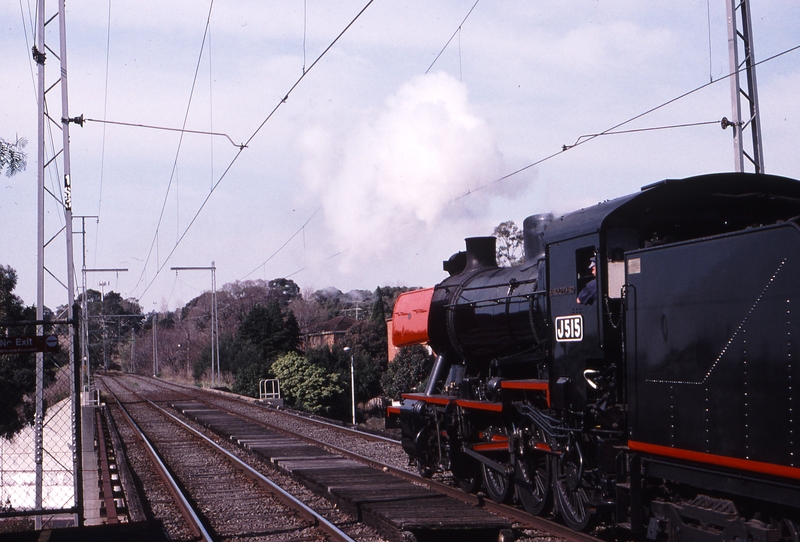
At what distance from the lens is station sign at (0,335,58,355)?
23.5 ft

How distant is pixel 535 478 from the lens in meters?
9.37

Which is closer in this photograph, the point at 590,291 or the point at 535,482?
the point at 590,291

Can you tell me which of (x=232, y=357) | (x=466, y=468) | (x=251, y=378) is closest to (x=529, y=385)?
(x=466, y=468)

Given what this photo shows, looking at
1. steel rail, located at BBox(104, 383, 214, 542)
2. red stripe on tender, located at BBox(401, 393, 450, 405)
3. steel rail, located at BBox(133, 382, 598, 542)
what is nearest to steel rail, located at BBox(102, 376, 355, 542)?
steel rail, located at BBox(104, 383, 214, 542)

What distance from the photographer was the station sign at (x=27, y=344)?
7160mm

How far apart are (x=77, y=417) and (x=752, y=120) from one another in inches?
387

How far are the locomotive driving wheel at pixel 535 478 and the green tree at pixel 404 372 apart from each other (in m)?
23.3

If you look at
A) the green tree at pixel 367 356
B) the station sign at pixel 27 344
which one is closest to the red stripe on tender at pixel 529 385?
the station sign at pixel 27 344

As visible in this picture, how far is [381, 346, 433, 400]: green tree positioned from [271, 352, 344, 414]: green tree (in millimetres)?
3949

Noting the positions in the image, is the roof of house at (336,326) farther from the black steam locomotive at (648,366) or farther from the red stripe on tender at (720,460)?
the red stripe on tender at (720,460)

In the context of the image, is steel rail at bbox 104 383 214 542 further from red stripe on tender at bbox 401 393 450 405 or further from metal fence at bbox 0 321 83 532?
red stripe on tender at bbox 401 393 450 405

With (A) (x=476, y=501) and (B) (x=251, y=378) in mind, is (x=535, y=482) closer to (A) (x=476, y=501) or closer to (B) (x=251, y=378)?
(A) (x=476, y=501)

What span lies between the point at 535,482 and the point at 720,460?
3847 millimetres

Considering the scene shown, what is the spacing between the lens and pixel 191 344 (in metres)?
92.5
